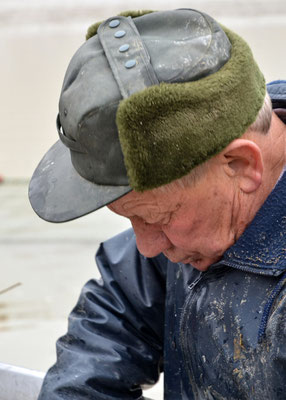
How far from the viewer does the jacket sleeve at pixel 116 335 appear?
160 centimetres

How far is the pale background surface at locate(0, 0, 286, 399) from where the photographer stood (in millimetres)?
3332

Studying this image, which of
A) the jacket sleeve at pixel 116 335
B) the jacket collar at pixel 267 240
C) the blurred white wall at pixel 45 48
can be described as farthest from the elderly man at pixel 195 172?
the blurred white wall at pixel 45 48

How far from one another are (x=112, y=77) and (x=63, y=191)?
229 millimetres

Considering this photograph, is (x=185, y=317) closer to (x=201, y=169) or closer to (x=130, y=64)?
(x=201, y=169)

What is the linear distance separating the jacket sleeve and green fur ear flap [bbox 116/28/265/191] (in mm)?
468

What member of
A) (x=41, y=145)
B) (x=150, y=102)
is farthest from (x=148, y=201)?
(x=41, y=145)

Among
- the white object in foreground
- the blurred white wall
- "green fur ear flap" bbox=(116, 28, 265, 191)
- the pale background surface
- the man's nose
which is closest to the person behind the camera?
"green fur ear flap" bbox=(116, 28, 265, 191)

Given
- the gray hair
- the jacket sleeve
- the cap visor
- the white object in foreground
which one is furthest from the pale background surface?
the gray hair

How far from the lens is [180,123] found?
115 cm

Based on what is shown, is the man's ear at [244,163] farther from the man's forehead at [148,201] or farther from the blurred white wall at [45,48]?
the blurred white wall at [45,48]

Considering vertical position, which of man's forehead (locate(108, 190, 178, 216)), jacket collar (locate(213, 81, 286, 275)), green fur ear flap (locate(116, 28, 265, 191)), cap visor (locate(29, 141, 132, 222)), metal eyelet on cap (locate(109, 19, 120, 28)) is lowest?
jacket collar (locate(213, 81, 286, 275))

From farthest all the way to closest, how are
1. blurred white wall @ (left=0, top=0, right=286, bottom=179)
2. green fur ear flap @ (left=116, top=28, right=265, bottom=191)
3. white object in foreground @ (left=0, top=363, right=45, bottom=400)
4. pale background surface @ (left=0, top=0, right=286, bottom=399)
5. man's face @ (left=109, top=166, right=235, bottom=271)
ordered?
1. blurred white wall @ (left=0, top=0, right=286, bottom=179)
2. pale background surface @ (left=0, top=0, right=286, bottom=399)
3. white object in foreground @ (left=0, top=363, right=45, bottom=400)
4. man's face @ (left=109, top=166, right=235, bottom=271)
5. green fur ear flap @ (left=116, top=28, right=265, bottom=191)

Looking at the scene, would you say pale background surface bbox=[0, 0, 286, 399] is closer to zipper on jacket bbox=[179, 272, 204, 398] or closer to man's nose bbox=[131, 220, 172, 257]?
zipper on jacket bbox=[179, 272, 204, 398]

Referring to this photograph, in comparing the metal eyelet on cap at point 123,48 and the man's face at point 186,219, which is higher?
the metal eyelet on cap at point 123,48
